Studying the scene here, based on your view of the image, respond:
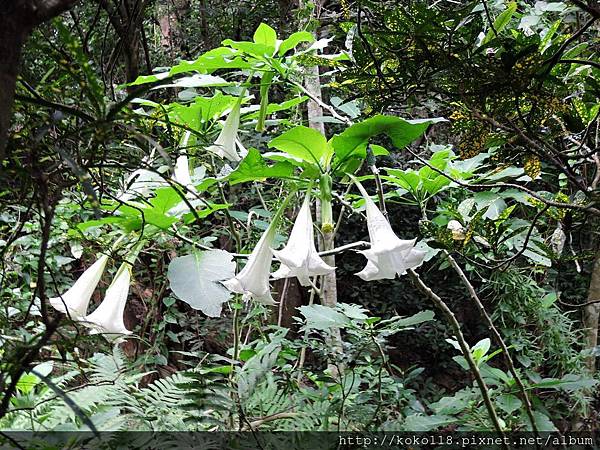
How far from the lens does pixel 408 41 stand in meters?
0.67

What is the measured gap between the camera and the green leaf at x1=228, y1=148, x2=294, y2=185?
2.26 feet

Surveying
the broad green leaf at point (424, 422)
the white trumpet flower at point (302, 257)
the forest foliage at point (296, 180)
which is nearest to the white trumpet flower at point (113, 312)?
the forest foliage at point (296, 180)

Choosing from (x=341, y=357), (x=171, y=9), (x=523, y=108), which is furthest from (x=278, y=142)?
(x=171, y=9)

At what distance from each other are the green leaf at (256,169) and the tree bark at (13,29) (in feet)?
1.39

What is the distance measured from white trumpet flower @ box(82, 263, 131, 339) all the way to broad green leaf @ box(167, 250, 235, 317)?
8 cm

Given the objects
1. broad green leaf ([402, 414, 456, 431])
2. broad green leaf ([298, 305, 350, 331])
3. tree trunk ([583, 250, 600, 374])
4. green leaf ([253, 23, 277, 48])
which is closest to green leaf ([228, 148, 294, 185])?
green leaf ([253, 23, 277, 48])

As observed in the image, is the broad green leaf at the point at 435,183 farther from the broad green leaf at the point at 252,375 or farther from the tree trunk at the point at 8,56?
the tree trunk at the point at 8,56

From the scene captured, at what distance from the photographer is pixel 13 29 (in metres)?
0.25

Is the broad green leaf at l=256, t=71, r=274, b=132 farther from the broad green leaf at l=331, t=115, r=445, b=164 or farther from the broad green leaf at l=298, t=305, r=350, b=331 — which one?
the broad green leaf at l=298, t=305, r=350, b=331

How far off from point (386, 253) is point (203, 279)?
9.1 inches

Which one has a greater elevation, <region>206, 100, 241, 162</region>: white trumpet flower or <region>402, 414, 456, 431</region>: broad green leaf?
<region>206, 100, 241, 162</region>: white trumpet flower

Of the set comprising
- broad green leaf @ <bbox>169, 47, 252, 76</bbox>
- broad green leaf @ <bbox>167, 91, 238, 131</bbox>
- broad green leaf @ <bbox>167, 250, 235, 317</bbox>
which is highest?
broad green leaf @ <bbox>169, 47, 252, 76</bbox>

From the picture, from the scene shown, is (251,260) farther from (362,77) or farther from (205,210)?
(362,77)

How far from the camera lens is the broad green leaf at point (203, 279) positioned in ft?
2.17
